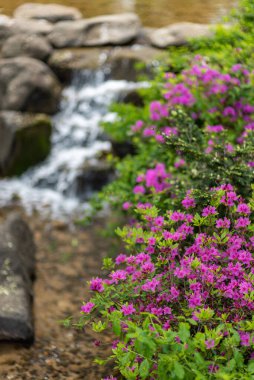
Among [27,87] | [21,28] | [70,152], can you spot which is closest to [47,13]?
[21,28]

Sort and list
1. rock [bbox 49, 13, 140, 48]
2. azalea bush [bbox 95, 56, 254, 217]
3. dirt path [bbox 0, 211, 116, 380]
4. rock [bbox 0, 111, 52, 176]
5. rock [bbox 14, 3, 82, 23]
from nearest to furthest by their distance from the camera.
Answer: dirt path [bbox 0, 211, 116, 380] → azalea bush [bbox 95, 56, 254, 217] → rock [bbox 0, 111, 52, 176] → rock [bbox 49, 13, 140, 48] → rock [bbox 14, 3, 82, 23]

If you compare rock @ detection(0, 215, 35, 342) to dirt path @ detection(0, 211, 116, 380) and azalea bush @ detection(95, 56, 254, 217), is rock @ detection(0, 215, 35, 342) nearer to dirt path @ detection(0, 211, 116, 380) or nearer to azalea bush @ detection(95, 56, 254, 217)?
dirt path @ detection(0, 211, 116, 380)

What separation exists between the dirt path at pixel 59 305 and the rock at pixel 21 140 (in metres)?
1.56

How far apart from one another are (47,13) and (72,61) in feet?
10.7

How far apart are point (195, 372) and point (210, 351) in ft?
1.17

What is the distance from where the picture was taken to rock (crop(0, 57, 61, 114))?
31.8 ft

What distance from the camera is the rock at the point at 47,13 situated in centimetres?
1366

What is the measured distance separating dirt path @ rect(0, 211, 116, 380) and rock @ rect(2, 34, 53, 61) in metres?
4.82

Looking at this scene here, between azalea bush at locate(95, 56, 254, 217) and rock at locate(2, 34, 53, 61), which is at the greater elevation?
azalea bush at locate(95, 56, 254, 217)

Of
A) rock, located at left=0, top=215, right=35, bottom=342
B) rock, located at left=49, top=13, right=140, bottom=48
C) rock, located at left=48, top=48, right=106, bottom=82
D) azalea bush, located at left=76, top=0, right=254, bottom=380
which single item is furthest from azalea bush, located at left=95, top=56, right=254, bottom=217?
rock, located at left=49, top=13, right=140, bottom=48

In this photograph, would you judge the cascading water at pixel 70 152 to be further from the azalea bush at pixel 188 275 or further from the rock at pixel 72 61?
the azalea bush at pixel 188 275

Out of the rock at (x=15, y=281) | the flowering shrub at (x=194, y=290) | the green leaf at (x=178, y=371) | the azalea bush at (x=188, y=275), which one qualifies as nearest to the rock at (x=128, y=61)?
the rock at (x=15, y=281)

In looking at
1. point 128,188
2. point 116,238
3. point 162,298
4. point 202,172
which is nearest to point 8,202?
point 116,238

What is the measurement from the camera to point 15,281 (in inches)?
191
